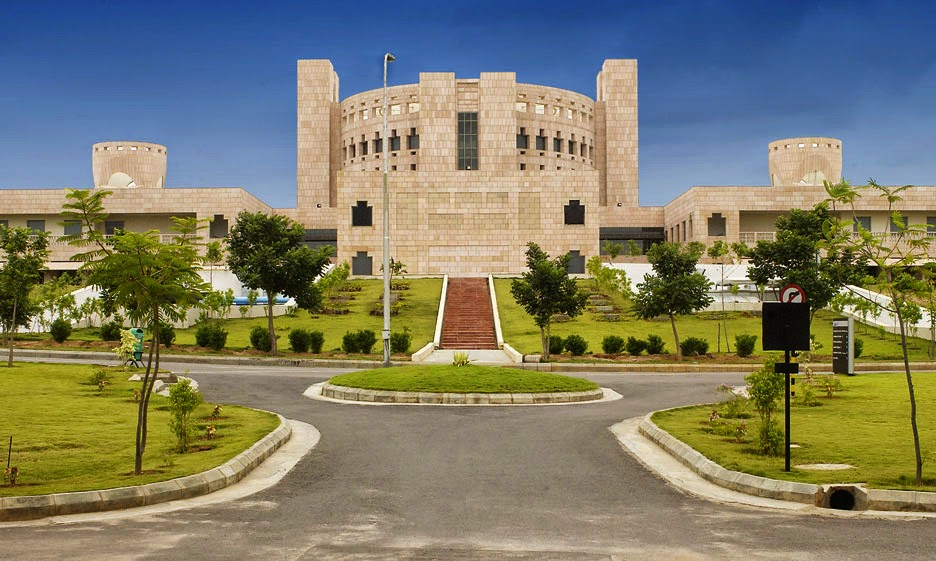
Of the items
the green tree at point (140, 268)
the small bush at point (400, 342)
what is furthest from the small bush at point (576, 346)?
the green tree at point (140, 268)

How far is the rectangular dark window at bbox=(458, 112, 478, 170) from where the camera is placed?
99.0m

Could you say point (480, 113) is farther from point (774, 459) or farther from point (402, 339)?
point (774, 459)

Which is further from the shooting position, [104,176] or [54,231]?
[104,176]

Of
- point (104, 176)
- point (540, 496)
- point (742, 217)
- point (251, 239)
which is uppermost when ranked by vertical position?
point (104, 176)

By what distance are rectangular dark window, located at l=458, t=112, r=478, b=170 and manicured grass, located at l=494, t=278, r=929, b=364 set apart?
4275 cm

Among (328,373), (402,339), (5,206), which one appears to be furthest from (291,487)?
(5,206)

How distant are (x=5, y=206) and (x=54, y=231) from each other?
18.0ft

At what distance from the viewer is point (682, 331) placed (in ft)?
160

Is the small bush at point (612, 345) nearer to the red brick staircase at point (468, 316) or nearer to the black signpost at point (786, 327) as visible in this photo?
the red brick staircase at point (468, 316)

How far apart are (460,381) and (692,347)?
18984mm

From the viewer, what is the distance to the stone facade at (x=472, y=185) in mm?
81312

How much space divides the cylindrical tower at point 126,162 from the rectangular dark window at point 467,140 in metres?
38.1

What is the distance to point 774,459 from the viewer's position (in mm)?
A: 13117

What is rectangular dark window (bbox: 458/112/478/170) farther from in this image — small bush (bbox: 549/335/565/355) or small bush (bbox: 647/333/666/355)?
small bush (bbox: 549/335/565/355)
